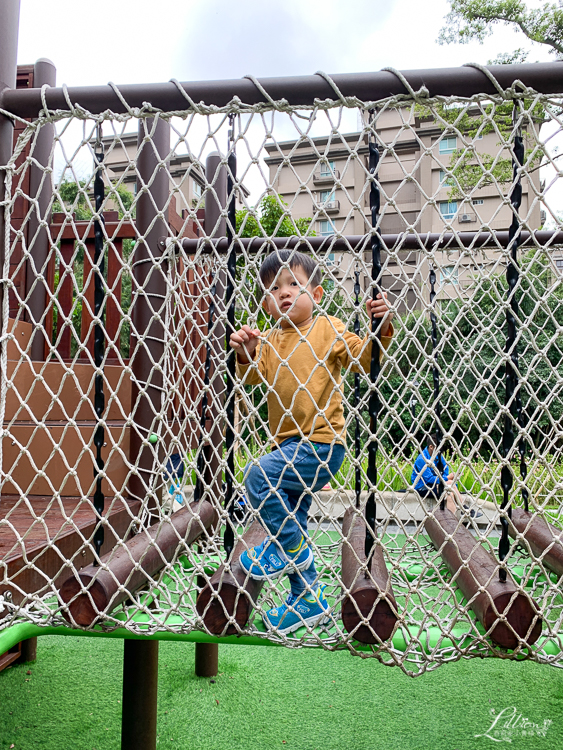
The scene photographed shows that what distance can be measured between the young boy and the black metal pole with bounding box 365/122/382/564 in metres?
0.07

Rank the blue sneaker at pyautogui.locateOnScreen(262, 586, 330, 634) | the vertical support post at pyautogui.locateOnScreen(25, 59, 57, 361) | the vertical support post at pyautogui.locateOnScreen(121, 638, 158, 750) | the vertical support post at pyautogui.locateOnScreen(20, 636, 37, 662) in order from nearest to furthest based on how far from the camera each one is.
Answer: the blue sneaker at pyautogui.locateOnScreen(262, 586, 330, 634) < the vertical support post at pyautogui.locateOnScreen(121, 638, 158, 750) < the vertical support post at pyautogui.locateOnScreen(20, 636, 37, 662) < the vertical support post at pyautogui.locateOnScreen(25, 59, 57, 361)

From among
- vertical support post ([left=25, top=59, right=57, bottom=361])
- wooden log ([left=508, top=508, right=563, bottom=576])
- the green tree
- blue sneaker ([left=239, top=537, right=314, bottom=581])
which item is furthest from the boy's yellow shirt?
the green tree

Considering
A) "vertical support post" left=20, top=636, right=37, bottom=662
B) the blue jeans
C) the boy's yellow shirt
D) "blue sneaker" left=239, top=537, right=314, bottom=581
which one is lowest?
"vertical support post" left=20, top=636, right=37, bottom=662

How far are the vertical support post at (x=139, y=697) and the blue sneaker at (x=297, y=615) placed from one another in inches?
19.9

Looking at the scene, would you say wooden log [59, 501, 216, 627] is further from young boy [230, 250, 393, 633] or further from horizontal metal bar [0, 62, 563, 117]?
horizontal metal bar [0, 62, 563, 117]

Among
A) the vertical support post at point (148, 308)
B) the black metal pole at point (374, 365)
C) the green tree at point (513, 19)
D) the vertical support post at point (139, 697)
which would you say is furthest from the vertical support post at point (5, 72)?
the green tree at point (513, 19)

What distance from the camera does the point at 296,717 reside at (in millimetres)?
1919

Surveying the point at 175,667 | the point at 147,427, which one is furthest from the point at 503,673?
the point at 147,427

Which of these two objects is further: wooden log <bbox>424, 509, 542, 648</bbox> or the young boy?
the young boy

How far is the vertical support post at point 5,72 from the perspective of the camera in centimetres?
128

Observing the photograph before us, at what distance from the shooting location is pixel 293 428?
1.54 m

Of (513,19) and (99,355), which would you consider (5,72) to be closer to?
(99,355)

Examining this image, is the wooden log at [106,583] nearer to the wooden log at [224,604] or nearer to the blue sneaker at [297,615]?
the wooden log at [224,604]

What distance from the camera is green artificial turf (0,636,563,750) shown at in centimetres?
182
